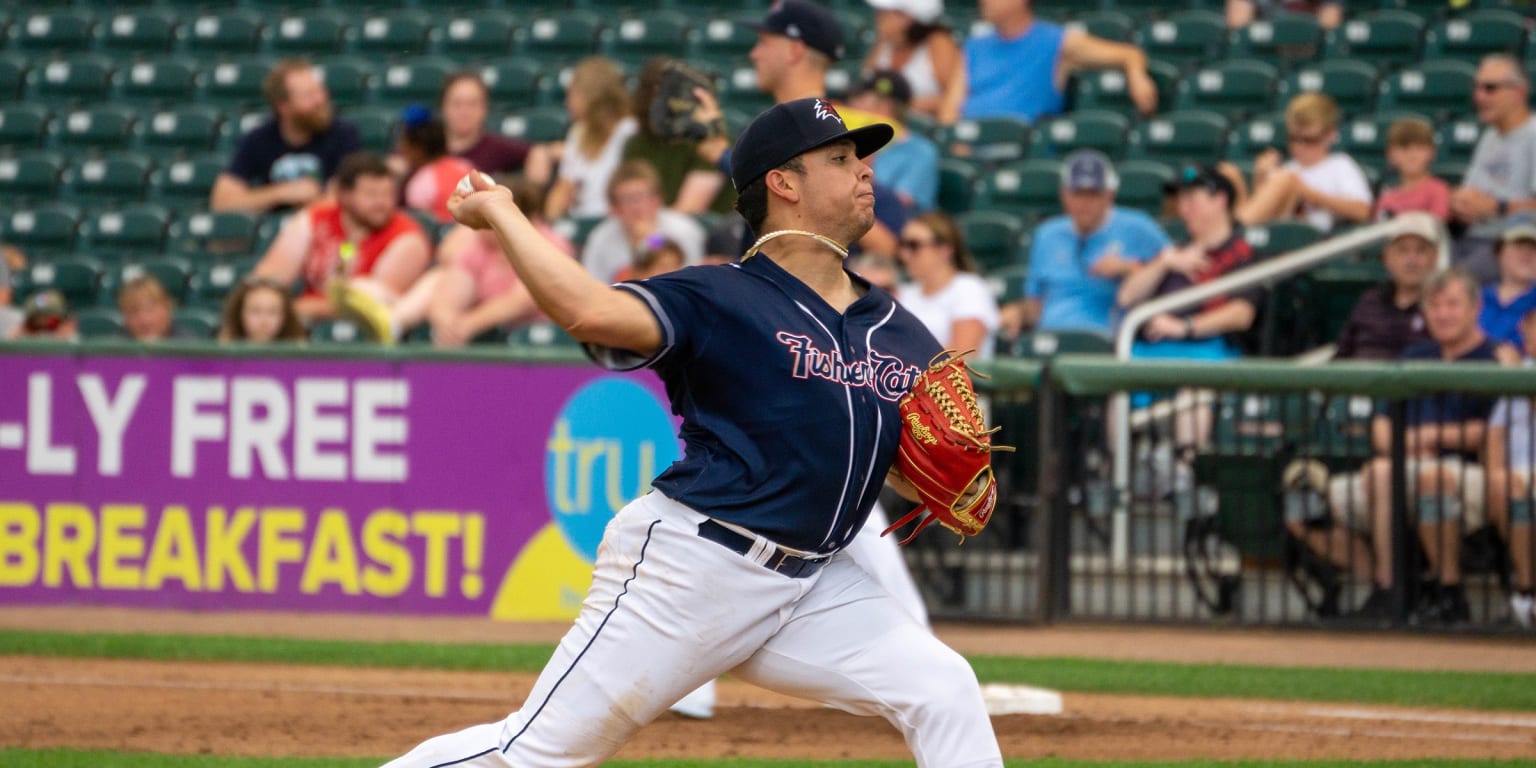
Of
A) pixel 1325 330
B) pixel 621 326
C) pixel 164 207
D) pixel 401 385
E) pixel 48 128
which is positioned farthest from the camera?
pixel 48 128

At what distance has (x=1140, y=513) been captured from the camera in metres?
8.72

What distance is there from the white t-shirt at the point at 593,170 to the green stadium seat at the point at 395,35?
164 inches

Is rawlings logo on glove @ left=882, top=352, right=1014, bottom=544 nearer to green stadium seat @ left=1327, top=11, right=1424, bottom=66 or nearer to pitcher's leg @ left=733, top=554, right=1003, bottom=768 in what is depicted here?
pitcher's leg @ left=733, top=554, right=1003, bottom=768

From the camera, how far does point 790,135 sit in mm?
3807

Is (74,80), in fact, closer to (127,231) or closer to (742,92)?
(127,231)

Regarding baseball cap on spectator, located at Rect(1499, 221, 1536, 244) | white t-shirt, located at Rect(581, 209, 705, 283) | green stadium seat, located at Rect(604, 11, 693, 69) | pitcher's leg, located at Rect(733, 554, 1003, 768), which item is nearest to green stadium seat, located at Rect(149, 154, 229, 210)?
green stadium seat, located at Rect(604, 11, 693, 69)

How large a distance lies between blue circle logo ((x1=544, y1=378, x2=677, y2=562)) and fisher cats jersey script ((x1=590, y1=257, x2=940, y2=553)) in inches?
195

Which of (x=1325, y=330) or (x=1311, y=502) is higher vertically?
(x=1325, y=330)

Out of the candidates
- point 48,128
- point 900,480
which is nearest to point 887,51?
point 48,128

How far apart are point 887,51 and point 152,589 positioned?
561cm

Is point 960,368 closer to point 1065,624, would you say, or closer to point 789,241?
point 789,241

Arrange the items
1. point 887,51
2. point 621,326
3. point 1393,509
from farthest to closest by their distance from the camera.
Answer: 1. point 887,51
2. point 1393,509
3. point 621,326

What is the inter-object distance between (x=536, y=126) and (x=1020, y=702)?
7.24 meters

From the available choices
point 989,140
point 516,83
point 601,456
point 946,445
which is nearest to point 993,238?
point 989,140
